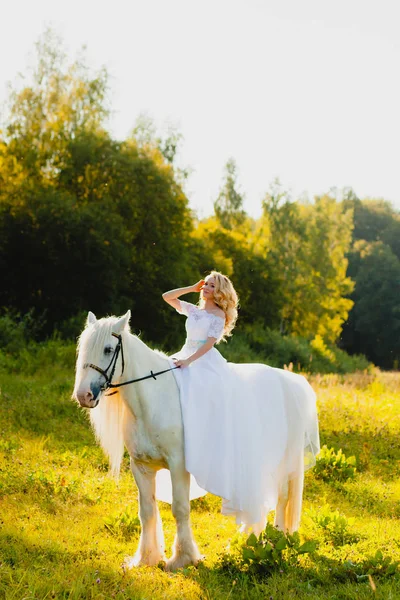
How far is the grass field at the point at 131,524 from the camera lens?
187 inches

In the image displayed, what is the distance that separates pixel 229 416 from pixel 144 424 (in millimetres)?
752

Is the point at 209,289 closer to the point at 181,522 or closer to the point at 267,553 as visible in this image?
the point at 181,522

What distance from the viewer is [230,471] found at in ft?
17.4

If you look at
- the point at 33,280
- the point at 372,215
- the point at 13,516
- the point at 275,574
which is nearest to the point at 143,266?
the point at 33,280

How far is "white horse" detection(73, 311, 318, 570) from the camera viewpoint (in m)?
5.03

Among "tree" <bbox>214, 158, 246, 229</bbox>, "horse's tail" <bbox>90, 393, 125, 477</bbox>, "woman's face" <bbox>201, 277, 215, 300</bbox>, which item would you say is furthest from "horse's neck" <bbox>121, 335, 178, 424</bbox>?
"tree" <bbox>214, 158, 246, 229</bbox>

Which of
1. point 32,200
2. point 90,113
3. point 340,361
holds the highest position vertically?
point 90,113

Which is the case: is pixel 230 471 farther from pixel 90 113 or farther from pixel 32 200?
pixel 90 113

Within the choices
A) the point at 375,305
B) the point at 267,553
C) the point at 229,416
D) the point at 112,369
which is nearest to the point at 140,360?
the point at 112,369

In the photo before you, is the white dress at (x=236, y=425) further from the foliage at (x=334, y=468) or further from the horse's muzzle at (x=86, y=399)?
the foliage at (x=334, y=468)

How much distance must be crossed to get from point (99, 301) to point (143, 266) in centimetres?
311

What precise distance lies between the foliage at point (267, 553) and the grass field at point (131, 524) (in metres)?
0.05

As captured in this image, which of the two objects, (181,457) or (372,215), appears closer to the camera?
(181,457)

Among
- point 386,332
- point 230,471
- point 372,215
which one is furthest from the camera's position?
point 372,215
